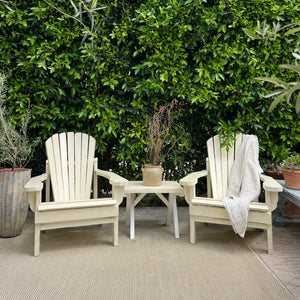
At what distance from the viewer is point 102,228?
3.04 m

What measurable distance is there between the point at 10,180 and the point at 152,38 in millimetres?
2039

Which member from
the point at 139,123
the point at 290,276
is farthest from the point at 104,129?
the point at 290,276

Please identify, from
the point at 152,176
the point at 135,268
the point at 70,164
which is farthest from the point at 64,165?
the point at 135,268

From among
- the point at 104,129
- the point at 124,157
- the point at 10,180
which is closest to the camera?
the point at 10,180

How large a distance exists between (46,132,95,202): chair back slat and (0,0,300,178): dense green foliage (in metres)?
0.29

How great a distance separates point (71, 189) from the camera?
2.89m

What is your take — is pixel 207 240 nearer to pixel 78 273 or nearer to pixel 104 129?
pixel 78 273

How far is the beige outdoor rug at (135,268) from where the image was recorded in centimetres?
177

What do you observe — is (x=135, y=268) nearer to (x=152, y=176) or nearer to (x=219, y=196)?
(x=152, y=176)

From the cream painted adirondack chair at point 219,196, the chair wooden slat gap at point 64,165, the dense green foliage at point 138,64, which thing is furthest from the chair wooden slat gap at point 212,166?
the chair wooden slat gap at point 64,165

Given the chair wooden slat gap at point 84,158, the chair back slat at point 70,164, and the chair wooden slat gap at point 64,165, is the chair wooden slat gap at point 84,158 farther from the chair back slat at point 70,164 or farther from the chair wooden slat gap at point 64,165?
the chair wooden slat gap at point 64,165

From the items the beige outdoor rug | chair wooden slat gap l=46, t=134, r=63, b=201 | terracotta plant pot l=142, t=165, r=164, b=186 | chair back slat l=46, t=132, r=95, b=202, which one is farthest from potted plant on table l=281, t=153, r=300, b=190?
chair wooden slat gap l=46, t=134, r=63, b=201

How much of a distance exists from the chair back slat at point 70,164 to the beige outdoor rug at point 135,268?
422mm

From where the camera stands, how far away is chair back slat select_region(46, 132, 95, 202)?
9.29 feet
